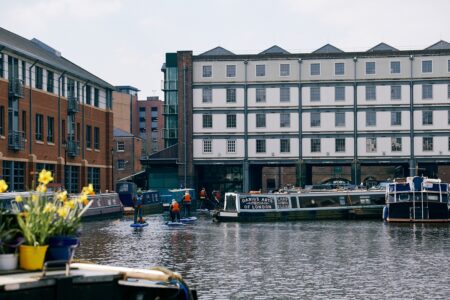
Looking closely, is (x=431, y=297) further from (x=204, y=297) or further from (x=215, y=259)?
(x=215, y=259)

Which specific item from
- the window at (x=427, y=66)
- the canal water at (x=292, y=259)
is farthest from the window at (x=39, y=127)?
the window at (x=427, y=66)

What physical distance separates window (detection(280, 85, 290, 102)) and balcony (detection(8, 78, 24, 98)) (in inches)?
1188

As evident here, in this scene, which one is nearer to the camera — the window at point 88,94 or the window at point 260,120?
the window at point 88,94

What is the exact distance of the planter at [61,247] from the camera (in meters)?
8.48

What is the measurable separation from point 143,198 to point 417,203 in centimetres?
2252

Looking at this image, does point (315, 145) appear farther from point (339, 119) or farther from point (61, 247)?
point (61, 247)

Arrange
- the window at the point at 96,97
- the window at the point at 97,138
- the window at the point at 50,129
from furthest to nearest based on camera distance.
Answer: the window at the point at 96,97 → the window at the point at 97,138 → the window at the point at 50,129

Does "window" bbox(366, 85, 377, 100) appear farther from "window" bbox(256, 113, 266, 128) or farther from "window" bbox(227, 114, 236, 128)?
"window" bbox(227, 114, 236, 128)

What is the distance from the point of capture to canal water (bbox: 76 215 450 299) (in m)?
17.2

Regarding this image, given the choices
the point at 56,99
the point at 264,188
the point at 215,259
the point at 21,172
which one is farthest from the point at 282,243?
the point at 264,188

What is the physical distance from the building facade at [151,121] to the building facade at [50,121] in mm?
74043

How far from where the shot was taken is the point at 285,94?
74188mm

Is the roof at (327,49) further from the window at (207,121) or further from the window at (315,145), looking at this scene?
the window at (207,121)

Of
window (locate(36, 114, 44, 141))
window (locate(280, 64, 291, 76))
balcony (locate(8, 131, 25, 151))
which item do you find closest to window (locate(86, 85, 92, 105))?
window (locate(36, 114, 44, 141))
